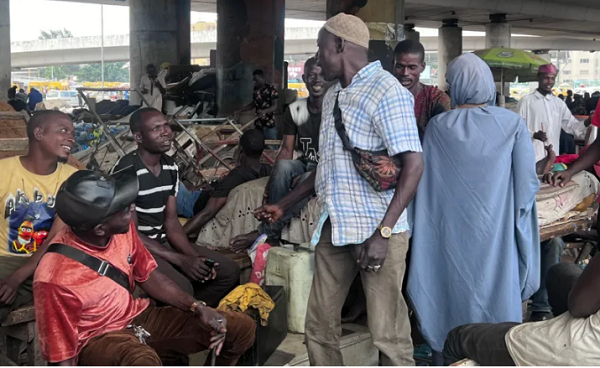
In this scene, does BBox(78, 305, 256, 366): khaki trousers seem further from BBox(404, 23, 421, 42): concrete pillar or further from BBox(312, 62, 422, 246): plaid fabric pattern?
BBox(404, 23, 421, 42): concrete pillar

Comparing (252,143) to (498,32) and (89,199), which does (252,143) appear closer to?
(89,199)

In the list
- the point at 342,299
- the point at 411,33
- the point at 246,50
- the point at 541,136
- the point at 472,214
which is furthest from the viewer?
the point at 411,33

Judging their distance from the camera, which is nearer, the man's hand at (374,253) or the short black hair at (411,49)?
the man's hand at (374,253)

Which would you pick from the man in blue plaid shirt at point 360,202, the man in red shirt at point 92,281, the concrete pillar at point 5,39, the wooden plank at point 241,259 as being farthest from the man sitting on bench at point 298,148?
the concrete pillar at point 5,39

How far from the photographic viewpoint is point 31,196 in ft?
13.4

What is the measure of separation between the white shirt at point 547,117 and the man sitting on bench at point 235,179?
10.9 ft

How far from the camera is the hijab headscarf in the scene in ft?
13.7

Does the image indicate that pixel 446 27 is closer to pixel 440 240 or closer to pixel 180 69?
pixel 180 69

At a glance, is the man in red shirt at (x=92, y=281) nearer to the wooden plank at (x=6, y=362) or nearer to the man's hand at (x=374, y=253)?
the man's hand at (x=374, y=253)

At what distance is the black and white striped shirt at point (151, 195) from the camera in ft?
15.3

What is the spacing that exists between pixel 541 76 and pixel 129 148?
602 centimetres

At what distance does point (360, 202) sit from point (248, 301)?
110cm

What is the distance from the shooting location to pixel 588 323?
2.66m

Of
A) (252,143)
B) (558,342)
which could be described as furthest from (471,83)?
(252,143)
